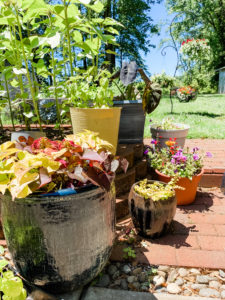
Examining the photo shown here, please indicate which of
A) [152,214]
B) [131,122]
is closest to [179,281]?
[152,214]

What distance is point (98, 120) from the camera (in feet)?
6.07

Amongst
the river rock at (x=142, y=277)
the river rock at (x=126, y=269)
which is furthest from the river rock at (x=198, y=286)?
the river rock at (x=126, y=269)

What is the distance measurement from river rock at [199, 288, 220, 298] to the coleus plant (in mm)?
873

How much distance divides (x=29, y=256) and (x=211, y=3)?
85.0ft

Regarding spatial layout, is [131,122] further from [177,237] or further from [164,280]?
[164,280]

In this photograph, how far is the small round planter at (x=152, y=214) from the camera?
1.75 metres

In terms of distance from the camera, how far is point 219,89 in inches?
997

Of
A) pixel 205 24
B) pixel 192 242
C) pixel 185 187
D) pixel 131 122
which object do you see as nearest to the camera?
pixel 192 242

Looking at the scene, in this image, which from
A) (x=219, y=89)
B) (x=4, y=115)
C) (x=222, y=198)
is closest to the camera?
(x=222, y=198)

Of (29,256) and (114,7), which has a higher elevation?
(114,7)

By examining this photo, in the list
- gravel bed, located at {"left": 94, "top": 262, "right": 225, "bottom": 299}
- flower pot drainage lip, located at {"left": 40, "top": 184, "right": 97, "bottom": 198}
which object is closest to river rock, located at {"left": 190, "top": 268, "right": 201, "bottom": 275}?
gravel bed, located at {"left": 94, "top": 262, "right": 225, "bottom": 299}

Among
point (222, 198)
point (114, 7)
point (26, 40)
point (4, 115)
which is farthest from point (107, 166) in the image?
point (114, 7)

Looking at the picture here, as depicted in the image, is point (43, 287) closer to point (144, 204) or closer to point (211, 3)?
point (144, 204)

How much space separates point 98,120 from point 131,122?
909 millimetres
